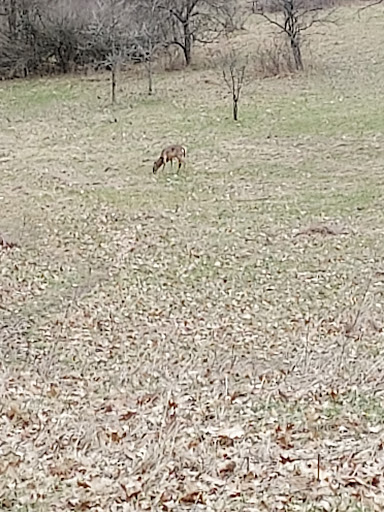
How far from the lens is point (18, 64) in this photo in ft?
117

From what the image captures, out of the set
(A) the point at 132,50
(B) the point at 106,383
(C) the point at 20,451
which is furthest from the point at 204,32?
(C) the point at 20,451

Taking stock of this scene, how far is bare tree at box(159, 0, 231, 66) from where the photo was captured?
34312mm

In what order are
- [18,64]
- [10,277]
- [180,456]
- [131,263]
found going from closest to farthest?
[180,456] < [10,277] < [131,263] < [18,64]

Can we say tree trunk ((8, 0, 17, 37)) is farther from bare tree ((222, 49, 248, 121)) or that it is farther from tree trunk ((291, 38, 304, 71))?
tree trunk ((291, 38, 304, 71))

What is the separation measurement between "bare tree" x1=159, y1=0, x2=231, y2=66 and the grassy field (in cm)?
815

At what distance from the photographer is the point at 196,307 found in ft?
37.0

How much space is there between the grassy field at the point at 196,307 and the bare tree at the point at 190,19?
8153mm

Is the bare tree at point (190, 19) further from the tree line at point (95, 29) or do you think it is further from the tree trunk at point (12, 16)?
the tree trunk at point (12, 16)

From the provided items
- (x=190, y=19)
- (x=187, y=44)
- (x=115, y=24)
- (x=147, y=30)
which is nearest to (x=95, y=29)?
(x=115, y=24)

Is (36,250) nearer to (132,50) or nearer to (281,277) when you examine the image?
(281,277)

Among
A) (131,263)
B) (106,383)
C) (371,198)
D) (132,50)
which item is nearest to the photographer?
(106,383)

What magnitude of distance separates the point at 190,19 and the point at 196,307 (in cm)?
2607

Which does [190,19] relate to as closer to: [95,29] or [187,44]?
[187,44]

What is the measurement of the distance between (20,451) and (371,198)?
12122 millimetres
